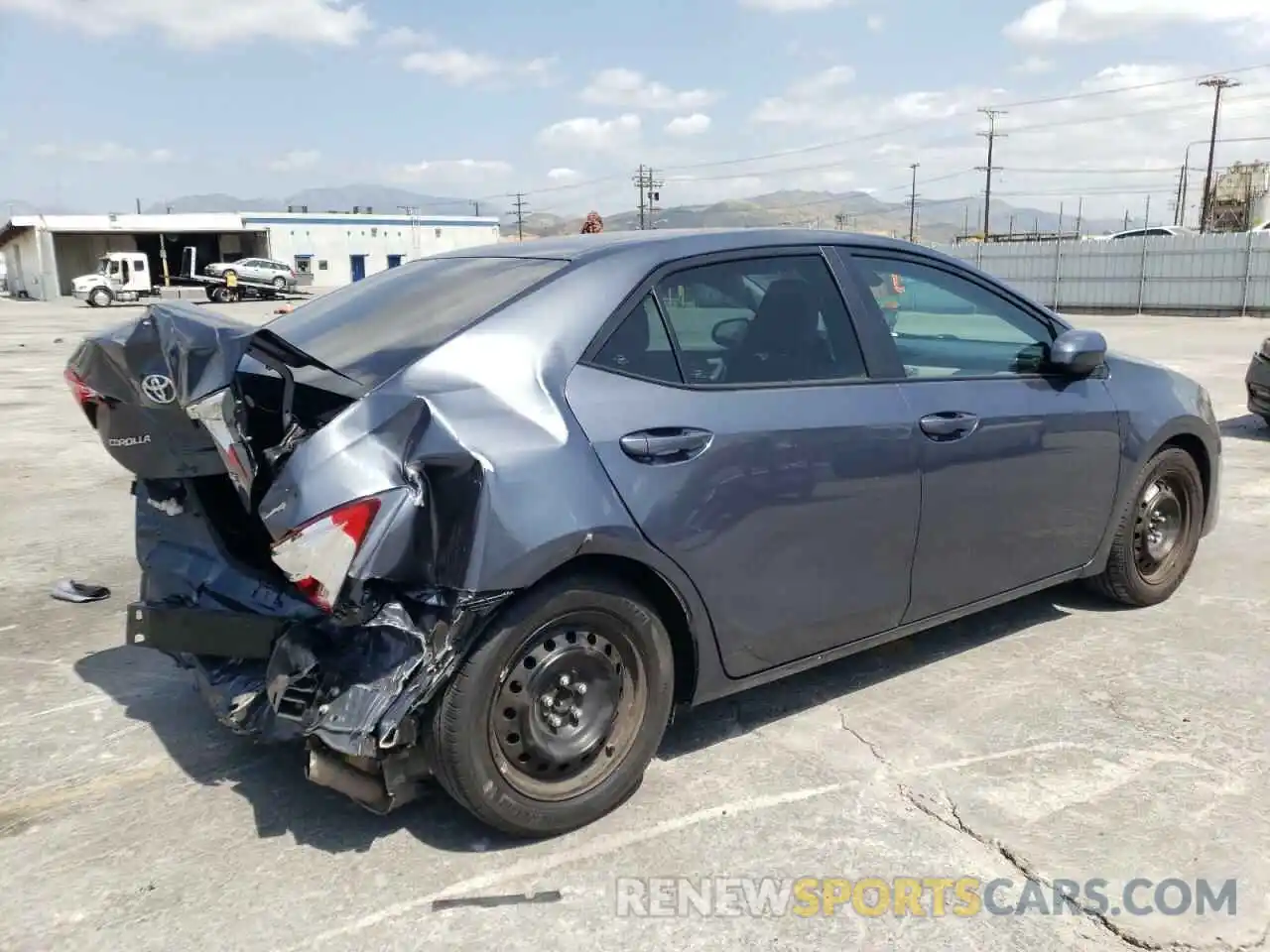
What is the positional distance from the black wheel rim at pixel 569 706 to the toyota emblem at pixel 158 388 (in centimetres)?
118

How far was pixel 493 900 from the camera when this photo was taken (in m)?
2.65

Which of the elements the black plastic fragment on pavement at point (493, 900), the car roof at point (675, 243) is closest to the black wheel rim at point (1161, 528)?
the car roof at point (675, 243)

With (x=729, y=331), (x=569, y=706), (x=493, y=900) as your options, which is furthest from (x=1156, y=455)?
(x=493, y=900)

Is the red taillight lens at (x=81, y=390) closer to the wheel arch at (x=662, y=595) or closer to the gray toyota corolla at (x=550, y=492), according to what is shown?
the gray toyota corolla at (x=550, y=492)

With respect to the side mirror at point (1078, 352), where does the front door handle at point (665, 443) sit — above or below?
below

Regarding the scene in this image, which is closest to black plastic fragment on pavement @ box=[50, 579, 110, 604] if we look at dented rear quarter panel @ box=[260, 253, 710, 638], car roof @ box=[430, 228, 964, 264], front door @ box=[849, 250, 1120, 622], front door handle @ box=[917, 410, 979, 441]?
car roof @ box=[430, 228, 964, 264]

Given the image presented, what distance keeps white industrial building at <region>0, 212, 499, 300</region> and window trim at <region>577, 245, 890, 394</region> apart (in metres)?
51.7

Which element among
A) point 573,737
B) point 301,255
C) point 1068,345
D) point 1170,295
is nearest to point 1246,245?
point 1170,295

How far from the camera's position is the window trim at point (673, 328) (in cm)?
303

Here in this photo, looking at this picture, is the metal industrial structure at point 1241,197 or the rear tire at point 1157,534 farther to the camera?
the metal industrial structure at point 1241,197

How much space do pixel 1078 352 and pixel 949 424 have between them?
0.81 metres

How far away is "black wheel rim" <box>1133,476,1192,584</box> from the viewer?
465cm

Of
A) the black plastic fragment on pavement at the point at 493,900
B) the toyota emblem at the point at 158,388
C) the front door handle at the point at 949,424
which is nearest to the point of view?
the black plastic fragment on pavement at the point at 493,900

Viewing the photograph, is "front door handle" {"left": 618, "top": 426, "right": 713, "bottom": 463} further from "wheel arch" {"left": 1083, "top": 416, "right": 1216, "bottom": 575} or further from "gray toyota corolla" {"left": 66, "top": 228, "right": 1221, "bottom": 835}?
"wheel arch" {"left": 1083, "top": 416, "right": 1216, "bottom": 575}
